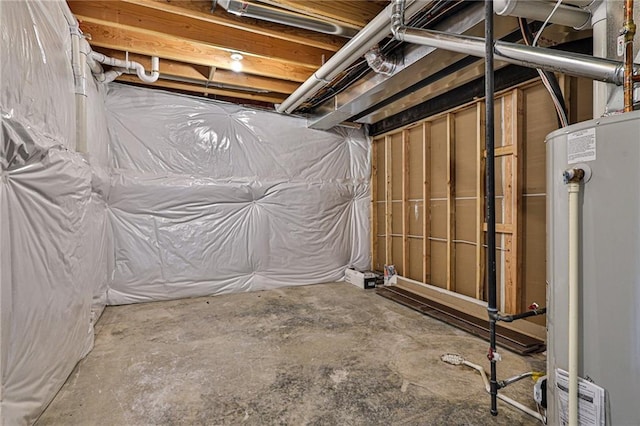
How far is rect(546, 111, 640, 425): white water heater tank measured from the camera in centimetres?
104

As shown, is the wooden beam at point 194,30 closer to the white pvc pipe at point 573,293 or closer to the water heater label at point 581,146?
the water heater label at point 581,146

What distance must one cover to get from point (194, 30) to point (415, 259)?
3363 millimetres

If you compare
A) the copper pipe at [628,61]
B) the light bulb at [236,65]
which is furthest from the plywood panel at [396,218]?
the copper pipe at [628,61]

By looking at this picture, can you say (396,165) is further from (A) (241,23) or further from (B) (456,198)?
(A) (241,23)

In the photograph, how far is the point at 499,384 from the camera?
1.61 m

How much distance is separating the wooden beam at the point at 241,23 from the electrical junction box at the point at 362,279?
2.73 metres

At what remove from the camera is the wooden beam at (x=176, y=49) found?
2.64m

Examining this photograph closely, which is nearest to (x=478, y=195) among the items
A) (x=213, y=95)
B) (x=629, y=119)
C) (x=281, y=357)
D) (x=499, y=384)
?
(x=499, y=384)

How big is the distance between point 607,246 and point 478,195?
2.06 meters

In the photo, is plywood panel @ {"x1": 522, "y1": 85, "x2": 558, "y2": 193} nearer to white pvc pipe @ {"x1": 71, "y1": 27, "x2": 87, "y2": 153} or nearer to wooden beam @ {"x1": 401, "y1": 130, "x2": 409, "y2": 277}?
wooden beam @ {"x1": 401, "y1": 130, "x2": 409, "y2": 277}

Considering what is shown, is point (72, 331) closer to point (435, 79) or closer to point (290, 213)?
point (290, 213)

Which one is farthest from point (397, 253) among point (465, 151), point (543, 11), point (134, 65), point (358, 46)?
point (134, 65)

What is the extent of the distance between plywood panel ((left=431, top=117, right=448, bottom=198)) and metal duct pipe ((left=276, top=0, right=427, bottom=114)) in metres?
1.48

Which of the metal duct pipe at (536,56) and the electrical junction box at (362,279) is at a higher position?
the metal duct pipe at (536,56)
